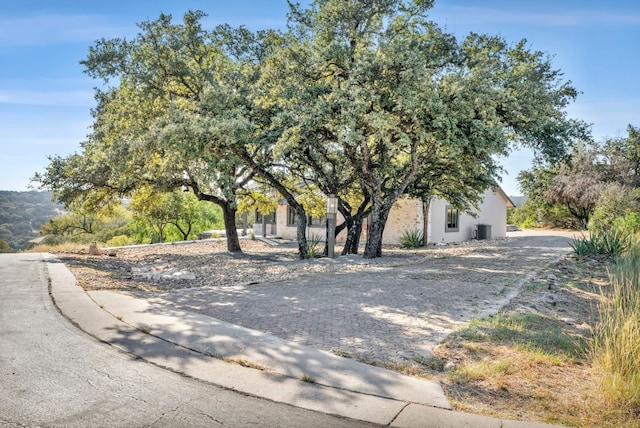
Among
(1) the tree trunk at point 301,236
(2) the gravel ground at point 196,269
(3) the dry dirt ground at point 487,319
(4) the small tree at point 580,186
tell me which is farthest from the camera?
(4) the small tree at point 580,186

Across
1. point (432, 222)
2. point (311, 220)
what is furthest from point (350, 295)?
point (311, 220)

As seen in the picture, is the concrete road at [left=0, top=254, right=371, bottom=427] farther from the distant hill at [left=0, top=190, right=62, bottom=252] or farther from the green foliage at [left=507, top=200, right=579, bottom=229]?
the distant hill at [left=0, top=190, right=62, bottom=252]

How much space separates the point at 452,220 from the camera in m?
26.8

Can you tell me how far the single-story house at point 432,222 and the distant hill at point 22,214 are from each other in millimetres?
38828

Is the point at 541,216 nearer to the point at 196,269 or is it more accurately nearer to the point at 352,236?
the point at 352,236

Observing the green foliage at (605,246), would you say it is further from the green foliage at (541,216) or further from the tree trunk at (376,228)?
the green foliage at (541,216)

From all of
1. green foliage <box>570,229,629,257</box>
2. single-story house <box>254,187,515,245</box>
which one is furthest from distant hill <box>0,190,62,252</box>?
green foliage <box>570,229,629,257</box>

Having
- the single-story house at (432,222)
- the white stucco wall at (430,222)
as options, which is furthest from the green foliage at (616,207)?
the white stucco wall at (430,222)

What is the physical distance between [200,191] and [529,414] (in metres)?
17.3

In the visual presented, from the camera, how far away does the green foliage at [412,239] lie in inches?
879

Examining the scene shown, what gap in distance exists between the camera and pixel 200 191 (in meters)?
19.2

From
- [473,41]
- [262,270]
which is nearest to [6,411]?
[262,270]

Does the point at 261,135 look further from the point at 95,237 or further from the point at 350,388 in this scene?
the point at 95,237

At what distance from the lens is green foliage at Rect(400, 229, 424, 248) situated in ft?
73.3
